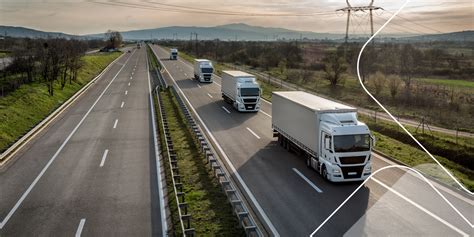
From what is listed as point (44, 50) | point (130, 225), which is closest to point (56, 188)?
point (130, 225)

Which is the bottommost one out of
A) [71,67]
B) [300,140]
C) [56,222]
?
[56,222]

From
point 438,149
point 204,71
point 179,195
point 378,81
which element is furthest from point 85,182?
point 204,71

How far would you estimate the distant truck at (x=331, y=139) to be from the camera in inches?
681

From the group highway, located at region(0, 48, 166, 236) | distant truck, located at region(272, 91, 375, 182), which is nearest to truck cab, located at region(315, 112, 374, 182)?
distant truck, located at region(272, 91, 375, 182)

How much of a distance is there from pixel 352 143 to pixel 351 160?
75 cm

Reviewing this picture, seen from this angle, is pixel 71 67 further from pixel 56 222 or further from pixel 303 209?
pixel 303 209

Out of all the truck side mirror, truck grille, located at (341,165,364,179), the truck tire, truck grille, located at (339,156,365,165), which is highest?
the truck side mirror

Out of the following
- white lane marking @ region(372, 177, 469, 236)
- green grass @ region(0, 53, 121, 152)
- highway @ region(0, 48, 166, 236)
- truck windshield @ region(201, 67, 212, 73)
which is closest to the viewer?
Result: white lane marking @ region(372, 177, 469, 236)

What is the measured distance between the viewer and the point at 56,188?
17609 mm

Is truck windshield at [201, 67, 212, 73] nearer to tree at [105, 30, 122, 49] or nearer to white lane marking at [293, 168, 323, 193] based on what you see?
white lane marking at [293, 168, 323, 193]

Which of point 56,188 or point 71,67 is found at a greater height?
point 71,67

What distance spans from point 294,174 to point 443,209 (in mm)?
6806

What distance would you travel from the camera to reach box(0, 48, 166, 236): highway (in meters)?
14.0

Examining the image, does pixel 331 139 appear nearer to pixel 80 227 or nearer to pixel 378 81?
pixel 80 227
